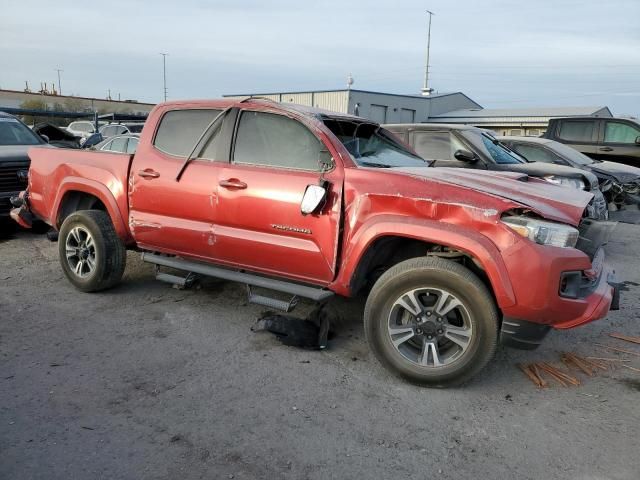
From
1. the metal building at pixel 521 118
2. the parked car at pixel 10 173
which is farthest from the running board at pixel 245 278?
the metal building at pixel 521 118

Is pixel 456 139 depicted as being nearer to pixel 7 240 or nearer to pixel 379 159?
pixel 379 159

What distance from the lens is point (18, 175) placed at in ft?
24.6

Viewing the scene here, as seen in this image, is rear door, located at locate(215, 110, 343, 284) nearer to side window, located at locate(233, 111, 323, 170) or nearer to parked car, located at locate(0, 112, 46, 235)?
side window, located at locate(233, 111, 323, 170)

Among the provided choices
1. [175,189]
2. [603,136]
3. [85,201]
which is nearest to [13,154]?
[85,201]

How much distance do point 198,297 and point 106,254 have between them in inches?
37.8

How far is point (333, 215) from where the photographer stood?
379 centimetres

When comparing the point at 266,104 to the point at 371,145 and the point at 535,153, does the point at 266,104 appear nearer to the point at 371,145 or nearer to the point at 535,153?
the point at 371,145

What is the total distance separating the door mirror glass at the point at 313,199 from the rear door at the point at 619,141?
1143cm

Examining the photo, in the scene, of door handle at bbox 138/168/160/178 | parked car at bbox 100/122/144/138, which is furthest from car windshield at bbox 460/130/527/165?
parked car at bbox 100/122/144/138

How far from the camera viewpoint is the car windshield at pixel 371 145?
13.9 feet

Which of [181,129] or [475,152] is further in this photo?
[475,152]

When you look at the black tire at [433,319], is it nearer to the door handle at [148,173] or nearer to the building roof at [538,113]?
the door handle at [148,173]

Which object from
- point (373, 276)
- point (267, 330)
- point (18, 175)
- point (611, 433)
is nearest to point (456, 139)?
point (373, 276)

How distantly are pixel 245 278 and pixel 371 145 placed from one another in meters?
1.58
